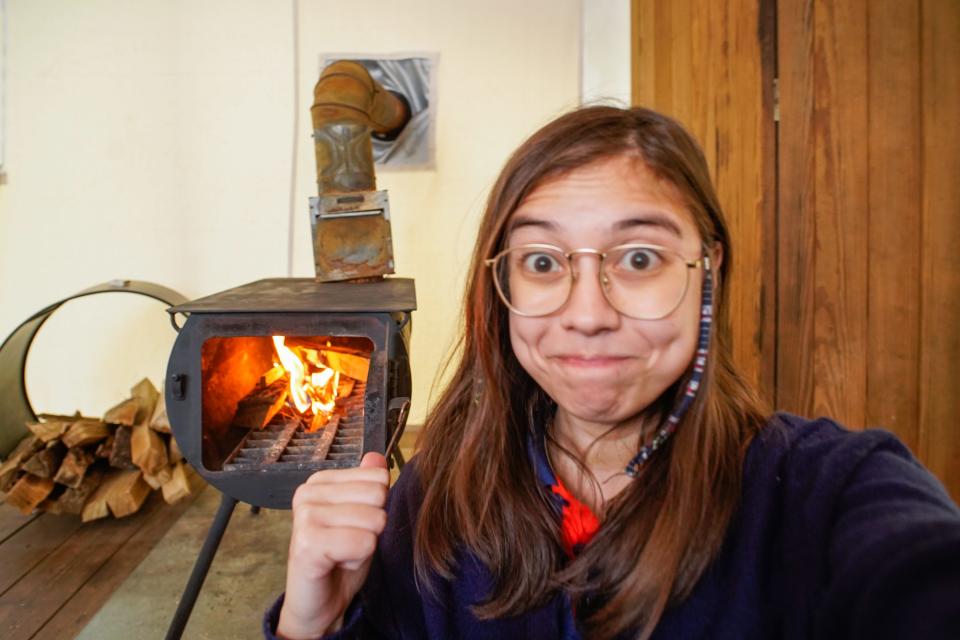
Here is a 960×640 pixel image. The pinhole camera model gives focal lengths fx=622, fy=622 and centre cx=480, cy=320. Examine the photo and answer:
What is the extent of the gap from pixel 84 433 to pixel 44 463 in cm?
15

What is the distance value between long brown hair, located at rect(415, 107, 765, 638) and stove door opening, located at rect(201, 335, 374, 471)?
86 cm

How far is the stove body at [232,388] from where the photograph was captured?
61.1 inches

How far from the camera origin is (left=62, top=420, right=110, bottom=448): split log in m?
2.25

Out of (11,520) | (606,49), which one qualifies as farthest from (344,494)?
(606,49)

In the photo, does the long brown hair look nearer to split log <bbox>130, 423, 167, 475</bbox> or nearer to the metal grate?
the metal grate

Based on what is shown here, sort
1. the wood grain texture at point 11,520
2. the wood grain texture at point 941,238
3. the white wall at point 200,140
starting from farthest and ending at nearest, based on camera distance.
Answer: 1. the white wall at point 200,140
2. the wood grain texture at point 11,520
3. the wood grain texture at point 941,238

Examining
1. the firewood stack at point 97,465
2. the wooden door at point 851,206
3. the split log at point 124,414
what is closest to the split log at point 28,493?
the firewood stack at point 97,465

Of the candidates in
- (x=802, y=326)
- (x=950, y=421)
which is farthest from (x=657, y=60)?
(x=950, y=421)

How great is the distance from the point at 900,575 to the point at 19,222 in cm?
342

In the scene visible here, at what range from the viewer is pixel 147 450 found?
230cm

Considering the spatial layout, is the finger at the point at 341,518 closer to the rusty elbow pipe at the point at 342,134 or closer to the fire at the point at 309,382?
the fire at the point at 309,382

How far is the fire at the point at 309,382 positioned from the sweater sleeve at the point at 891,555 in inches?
63.4

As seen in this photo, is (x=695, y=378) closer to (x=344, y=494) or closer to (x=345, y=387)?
(x=344, y=494)

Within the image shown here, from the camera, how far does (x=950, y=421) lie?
1142 mm
